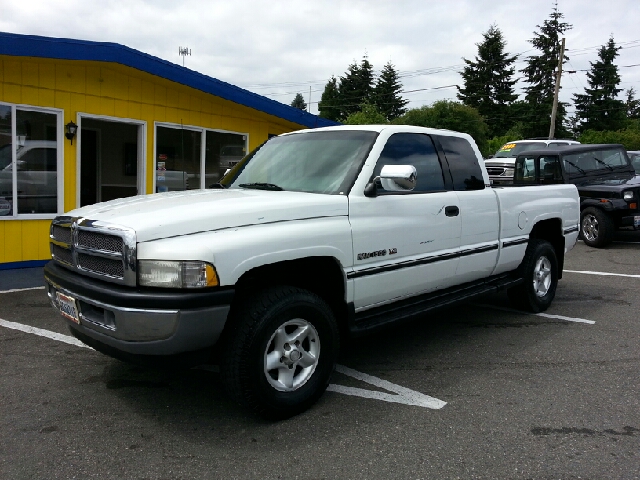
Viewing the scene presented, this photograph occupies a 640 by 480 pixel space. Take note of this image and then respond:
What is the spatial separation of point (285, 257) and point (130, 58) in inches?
245

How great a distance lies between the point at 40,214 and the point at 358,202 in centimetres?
633

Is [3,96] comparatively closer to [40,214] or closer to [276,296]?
[40,214]

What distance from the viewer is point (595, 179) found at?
1183 centimetres

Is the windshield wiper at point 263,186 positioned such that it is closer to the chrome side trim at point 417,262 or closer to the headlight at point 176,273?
the chrome side trim at point 417,262

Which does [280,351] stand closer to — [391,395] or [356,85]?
[391,395]

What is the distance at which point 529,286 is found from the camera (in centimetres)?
605

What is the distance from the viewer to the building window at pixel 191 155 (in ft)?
33.0

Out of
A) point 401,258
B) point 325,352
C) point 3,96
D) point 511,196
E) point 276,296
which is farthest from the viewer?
point 3,96

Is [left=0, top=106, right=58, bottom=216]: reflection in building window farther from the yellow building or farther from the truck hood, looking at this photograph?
the truck hood

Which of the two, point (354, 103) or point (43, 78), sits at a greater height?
point (354, 103)

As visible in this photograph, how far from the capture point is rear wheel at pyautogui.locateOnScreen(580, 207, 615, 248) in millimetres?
10812

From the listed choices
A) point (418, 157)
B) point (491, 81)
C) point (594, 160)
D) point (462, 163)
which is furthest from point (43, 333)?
point (491, 81)

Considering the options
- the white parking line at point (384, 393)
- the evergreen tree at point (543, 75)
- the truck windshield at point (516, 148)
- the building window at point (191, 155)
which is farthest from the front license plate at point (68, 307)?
the evergreen tree at point (543, 75)

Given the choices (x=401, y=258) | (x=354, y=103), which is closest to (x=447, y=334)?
(x=401, y=258)
